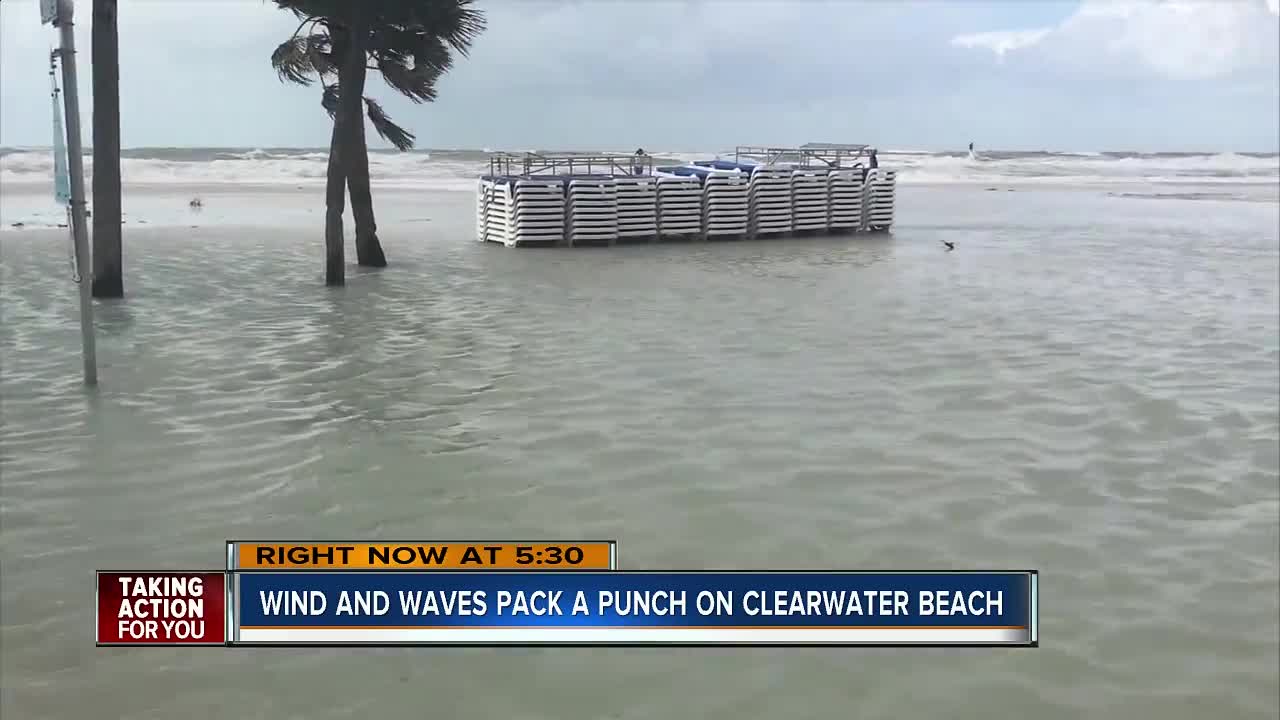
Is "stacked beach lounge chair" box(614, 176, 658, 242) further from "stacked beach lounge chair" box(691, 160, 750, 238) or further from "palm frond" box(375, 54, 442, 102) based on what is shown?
"palm frond" box(375, 54, 442, 102)

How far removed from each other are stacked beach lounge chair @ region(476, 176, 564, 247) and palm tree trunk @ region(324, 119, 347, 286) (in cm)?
508

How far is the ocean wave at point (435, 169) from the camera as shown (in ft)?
180

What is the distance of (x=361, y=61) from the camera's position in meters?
16.9

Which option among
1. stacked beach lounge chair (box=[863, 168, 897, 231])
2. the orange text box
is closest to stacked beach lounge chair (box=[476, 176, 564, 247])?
stacked beach lounge chair (box=[863, 168, 897, 231])

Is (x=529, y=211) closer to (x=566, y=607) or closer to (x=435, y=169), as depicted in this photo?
(x=566, y=607)

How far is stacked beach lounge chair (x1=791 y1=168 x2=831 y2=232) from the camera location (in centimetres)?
2514

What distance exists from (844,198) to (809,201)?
36.5 inches

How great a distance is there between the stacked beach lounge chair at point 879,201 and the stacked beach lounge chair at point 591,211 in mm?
6442

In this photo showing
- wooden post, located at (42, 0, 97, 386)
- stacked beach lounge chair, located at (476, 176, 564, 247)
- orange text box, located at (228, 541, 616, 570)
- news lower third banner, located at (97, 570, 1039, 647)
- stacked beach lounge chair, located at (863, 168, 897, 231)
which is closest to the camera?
news lower third banner, located at (97, 570, 1039, 647)

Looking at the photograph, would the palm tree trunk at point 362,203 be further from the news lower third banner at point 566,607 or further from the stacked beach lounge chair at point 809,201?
the news lower third banner at point 566,607

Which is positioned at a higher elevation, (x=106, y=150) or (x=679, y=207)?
(x=106, y=150)

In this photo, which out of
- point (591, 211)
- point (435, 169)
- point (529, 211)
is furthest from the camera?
point (435, 169)

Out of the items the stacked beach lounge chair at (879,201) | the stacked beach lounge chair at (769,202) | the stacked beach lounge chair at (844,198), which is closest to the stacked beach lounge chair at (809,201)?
the stacked beach lounge chair at (844,198)

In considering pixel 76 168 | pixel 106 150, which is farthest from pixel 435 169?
pixel 76 168
